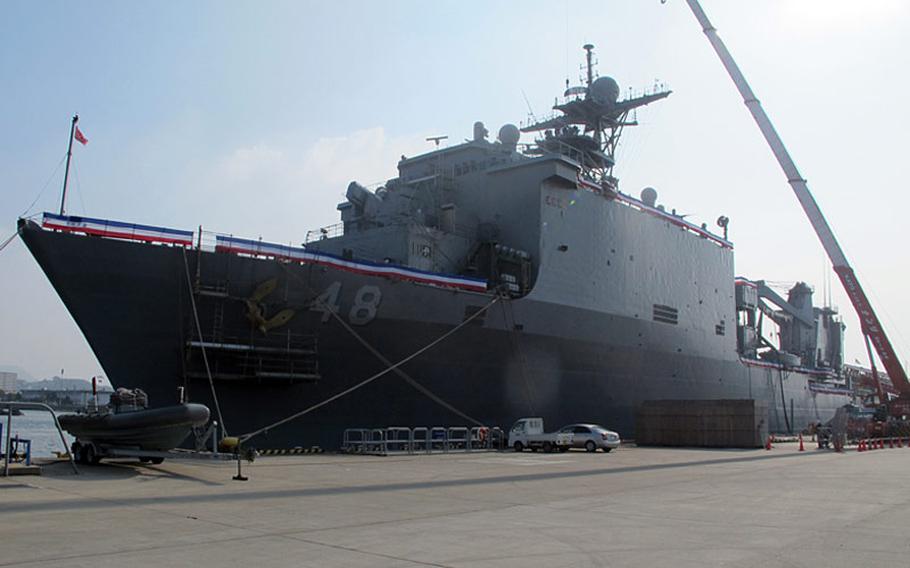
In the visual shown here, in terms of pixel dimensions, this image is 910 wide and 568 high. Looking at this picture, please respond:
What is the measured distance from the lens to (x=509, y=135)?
28.0 meters

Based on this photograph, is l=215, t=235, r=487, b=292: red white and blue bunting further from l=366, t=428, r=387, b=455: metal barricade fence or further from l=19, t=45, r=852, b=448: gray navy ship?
l=366, t=428, r=387, b=455: metal barricade fence

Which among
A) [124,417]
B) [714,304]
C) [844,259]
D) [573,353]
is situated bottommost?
[124,417]

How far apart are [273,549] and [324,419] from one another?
11.8m

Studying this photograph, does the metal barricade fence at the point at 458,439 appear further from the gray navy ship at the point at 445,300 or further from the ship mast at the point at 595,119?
the ship mast at the point at 595,119

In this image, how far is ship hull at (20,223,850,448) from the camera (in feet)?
51.7

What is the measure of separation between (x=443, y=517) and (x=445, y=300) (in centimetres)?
1146

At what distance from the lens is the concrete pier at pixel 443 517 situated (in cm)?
643

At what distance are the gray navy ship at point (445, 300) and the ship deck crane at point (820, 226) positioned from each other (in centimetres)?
427

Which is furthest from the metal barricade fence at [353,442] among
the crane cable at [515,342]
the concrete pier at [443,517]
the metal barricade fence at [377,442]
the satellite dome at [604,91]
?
the satellite dome at [604,91]

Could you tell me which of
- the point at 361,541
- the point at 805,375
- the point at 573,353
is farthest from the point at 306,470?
the point at 805,375

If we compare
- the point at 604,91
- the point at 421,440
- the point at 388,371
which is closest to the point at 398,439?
the point at 421,440

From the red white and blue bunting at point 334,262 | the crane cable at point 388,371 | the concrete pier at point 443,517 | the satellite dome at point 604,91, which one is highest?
the satellite dome at point 604,91

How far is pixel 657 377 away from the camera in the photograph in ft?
93.8

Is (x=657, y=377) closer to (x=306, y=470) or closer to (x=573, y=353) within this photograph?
(x=573, y=353)
